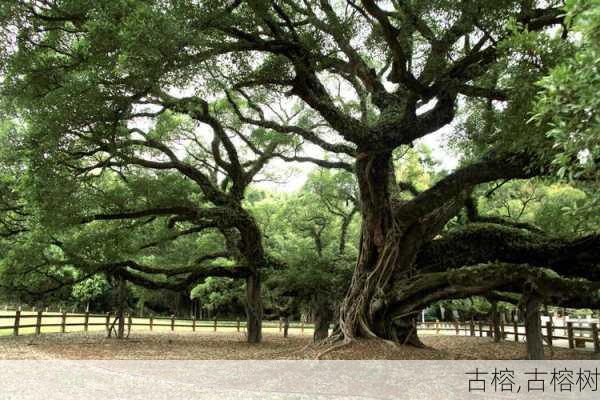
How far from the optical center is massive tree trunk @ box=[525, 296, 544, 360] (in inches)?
326

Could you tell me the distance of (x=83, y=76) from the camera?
668 centimetres

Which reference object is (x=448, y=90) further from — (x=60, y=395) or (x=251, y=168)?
(x=251, y=168)

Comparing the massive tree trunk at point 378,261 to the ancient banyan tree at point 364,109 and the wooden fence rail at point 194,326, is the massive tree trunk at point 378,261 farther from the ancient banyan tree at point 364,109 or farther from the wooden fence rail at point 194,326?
the wooden fence rail at point 194,326

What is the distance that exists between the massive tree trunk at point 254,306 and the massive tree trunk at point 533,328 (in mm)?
7605

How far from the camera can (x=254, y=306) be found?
13.9 m

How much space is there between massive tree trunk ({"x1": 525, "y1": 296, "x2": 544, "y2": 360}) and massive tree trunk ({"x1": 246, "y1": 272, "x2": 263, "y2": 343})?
7.60 m

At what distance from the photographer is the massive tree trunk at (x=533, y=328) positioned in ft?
27.1

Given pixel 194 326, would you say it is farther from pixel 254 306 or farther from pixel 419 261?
pixel 419 261

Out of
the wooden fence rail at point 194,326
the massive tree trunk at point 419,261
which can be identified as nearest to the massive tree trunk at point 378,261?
the massive tree trunk at point 419,261

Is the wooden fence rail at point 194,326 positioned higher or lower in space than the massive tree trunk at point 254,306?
lower

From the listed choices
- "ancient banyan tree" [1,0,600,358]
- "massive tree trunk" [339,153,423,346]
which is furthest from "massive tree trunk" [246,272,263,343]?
"massive tree trunk" [339,153,423,346]

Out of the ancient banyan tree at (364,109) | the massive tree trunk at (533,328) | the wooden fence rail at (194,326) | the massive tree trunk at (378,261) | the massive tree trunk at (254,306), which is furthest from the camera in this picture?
the massive tree trunk at (254,306)

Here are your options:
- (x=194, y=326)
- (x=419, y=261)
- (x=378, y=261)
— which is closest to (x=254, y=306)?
(x=378, y=261)

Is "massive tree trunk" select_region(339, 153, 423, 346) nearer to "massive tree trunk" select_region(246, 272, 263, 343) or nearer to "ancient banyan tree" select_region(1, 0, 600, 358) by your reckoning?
"ancient banyan tree" select_region(1, 0, 600, 358)
